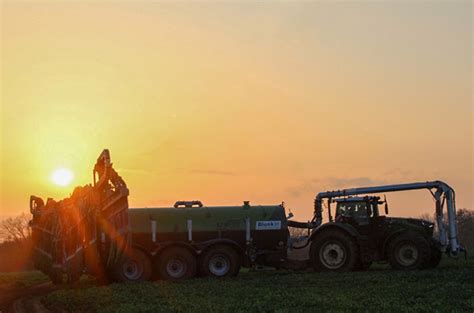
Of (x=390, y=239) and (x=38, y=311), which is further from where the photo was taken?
(x=390, y=239)

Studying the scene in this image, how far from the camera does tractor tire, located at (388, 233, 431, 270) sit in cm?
2669

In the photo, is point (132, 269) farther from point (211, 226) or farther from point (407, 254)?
point (407, 254)

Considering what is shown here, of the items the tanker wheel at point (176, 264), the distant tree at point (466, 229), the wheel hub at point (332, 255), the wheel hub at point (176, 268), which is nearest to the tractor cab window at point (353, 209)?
the wheel hub at point (332, 255)

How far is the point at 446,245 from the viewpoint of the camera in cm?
2752

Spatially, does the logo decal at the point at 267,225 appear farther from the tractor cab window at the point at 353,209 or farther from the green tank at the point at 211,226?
the tractor cab window at the point at 353,209

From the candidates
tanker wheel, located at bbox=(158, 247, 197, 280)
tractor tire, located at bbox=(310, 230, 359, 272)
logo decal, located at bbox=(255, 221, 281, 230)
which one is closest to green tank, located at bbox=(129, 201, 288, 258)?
logo decal, located at bbox=(255, 221, 281, 230)

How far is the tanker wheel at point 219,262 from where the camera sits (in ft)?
91.7

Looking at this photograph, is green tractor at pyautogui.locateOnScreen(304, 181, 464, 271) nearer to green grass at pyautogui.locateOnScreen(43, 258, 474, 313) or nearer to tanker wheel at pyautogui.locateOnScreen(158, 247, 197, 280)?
green grass at pyautogui.locateOnScreen(43, 258, 474, 313)

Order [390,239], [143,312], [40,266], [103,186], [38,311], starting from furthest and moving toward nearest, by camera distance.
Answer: [40,266] → [390,239] → [103,186] → [38,311] → [143,312]

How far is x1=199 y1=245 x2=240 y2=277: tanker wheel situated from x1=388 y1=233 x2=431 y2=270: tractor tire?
6189 millimetres

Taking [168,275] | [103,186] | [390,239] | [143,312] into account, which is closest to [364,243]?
[390,239]

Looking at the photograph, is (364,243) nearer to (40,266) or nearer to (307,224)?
(307,224)

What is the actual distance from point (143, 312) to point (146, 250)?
1129 cm

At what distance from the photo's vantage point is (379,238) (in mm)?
27984
